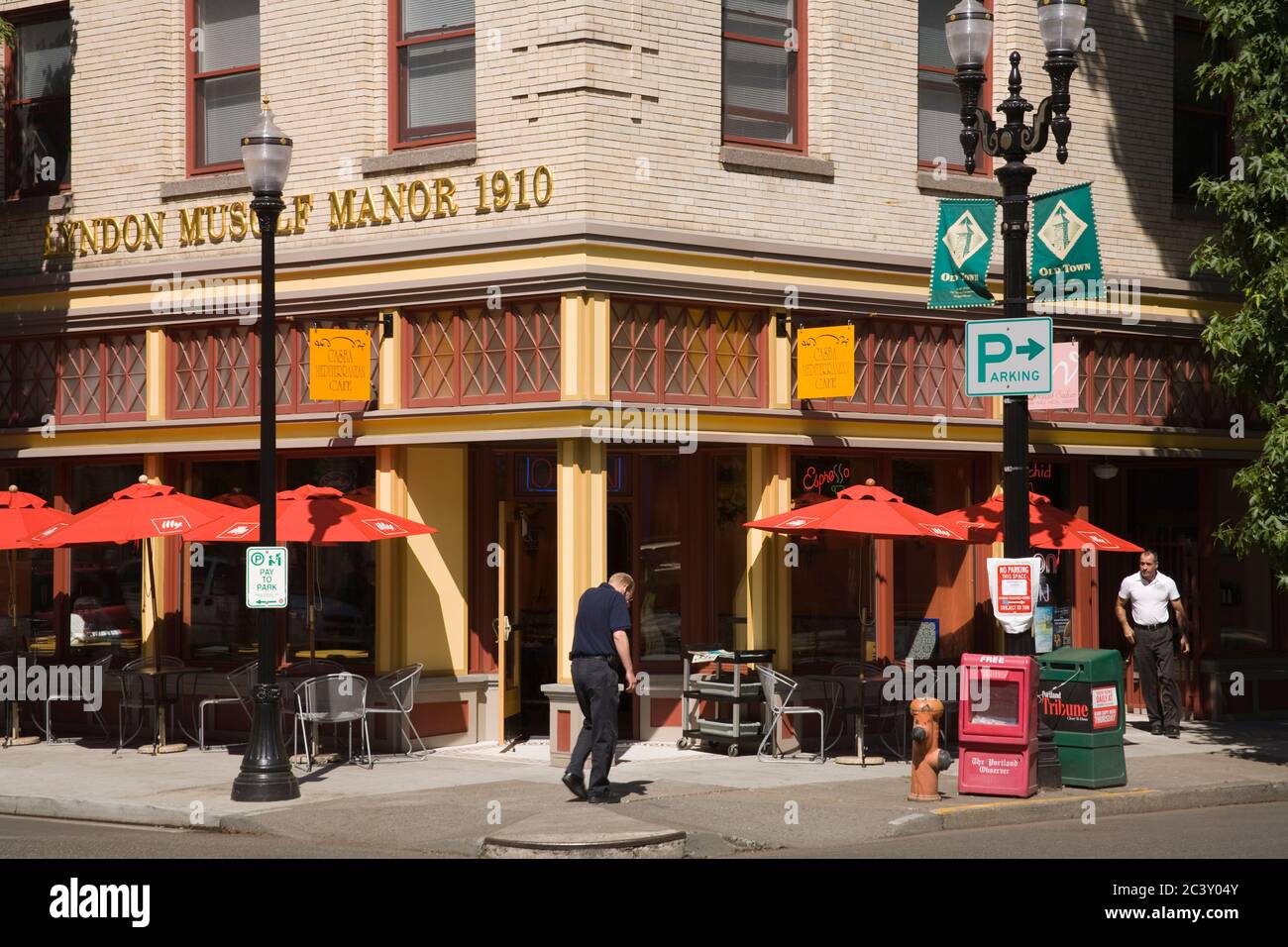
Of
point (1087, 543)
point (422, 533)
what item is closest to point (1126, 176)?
point (1087, 543)

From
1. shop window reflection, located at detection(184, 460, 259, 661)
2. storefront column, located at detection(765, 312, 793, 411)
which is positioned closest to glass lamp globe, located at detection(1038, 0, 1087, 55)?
storefront column, located at detection(765, 312, 793, 411)

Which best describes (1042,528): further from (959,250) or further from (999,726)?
(999,726)

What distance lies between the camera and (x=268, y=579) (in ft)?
47.0

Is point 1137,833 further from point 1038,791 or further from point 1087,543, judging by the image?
point 1087,543

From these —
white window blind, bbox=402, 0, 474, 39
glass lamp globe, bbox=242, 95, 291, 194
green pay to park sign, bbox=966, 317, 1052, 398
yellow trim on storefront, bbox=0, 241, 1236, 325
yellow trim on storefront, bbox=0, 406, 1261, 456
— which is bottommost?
yellow trim on storefront, bbox=0, 406, 1261, 456

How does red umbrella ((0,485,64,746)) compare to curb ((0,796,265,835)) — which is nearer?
curb ((0,796,265,835))

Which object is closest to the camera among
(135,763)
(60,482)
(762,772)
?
(762,772)

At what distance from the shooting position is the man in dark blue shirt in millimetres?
13344

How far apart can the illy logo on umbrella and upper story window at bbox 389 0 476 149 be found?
4220mm

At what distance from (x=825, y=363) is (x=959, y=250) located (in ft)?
5.46

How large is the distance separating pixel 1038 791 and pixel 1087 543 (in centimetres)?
385

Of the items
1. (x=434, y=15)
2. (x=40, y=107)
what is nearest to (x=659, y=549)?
(x=434, y=15)

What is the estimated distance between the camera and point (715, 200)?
16859mm

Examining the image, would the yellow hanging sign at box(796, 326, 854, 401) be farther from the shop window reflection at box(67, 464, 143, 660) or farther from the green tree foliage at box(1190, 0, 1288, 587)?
the shop window reflection at box(67, 464, 143, 660)
